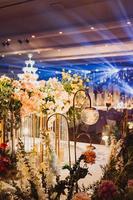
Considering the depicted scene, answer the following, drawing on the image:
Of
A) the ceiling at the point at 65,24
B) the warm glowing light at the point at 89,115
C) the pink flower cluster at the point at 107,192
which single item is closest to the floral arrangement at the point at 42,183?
the pink flower cluster at the point at 107,192

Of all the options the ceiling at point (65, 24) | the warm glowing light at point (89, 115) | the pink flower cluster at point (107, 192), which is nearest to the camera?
the pink flower cluster at point (107, 192)

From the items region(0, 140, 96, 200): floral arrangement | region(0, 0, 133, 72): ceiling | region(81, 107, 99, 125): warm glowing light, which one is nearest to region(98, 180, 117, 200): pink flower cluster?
region(0, 140, 96, 200): floral arrangement

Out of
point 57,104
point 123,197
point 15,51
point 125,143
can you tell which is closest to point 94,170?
point 57,104

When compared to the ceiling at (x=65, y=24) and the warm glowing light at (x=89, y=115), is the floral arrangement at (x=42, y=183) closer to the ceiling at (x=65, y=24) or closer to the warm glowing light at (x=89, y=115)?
the warm glowing light at (x=89, y=115)

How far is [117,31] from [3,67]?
6.05 meters

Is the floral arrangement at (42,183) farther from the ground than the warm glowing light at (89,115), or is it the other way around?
the warm glowing light at (89,115)

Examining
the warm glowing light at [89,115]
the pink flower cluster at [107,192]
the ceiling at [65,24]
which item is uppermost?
the ceiling at [65,24]

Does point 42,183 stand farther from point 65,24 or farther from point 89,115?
point 65,24

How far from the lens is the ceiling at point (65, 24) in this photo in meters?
4.49

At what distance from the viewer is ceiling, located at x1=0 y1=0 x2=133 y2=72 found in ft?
14.7

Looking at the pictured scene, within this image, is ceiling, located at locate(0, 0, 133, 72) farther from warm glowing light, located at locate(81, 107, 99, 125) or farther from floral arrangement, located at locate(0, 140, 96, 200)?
floral arrangement, located at locate(0, 140, 96, 200)

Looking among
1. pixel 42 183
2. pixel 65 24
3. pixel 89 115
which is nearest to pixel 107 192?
pixel 42 183

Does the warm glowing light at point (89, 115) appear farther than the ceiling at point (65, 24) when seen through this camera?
No

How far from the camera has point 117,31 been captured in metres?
5.11
